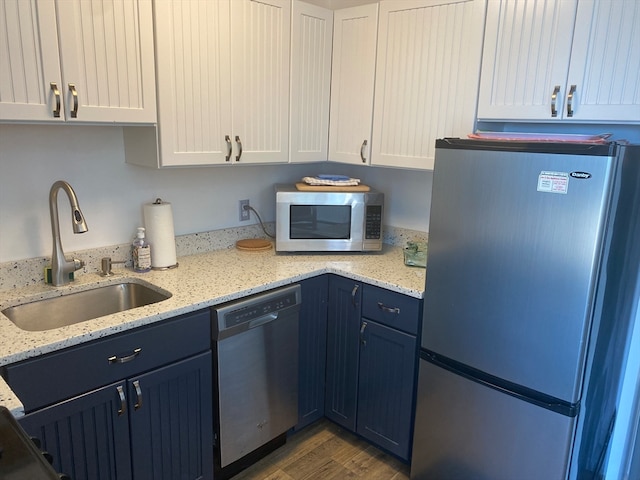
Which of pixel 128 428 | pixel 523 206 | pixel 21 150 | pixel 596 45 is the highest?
pixel 596 45

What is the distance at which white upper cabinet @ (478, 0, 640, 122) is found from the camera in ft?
5.39

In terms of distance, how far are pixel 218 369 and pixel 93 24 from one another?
1326mm

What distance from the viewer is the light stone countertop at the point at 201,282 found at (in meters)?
1.46

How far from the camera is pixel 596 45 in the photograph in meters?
1.69

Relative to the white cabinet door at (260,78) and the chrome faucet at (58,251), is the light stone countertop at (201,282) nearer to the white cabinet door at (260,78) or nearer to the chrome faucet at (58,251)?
the chrome faucet at (58,251)

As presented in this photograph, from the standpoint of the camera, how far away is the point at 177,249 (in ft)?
7.84

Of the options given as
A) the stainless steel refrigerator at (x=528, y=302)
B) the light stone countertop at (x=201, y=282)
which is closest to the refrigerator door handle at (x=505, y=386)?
the stainless steel refrigerator at (x=528, y=302)

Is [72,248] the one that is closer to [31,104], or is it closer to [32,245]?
[32,245]

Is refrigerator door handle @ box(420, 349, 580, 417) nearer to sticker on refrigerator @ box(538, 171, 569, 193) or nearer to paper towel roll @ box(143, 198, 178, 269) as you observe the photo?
sticker on refrigerator @ box(538, 171, 569, 193)

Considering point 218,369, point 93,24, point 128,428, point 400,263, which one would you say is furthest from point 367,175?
point 128,428

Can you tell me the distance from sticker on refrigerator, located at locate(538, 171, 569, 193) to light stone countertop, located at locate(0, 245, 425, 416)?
25.5 inches

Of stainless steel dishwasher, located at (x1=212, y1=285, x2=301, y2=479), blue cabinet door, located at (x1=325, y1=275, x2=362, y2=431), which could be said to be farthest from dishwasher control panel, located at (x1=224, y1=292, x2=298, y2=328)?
blue cabinet door, located at (x1=325, y1=275, x2=362, y2=431)

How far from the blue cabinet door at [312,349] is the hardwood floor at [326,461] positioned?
4.2 inches

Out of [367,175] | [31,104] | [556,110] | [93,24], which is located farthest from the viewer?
[367,175]
